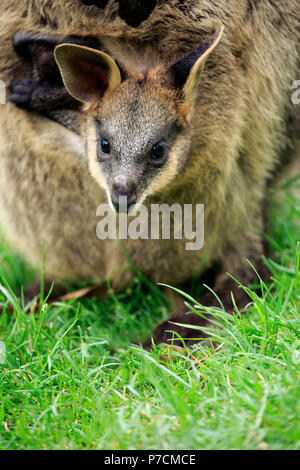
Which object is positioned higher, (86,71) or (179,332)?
(86,71)

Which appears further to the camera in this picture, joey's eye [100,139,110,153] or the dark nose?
joey's eye [100,139,110,153]

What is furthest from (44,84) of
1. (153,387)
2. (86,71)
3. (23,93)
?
(153,387)

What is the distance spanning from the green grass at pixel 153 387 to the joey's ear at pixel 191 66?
971mm

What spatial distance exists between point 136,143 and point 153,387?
1.01 m

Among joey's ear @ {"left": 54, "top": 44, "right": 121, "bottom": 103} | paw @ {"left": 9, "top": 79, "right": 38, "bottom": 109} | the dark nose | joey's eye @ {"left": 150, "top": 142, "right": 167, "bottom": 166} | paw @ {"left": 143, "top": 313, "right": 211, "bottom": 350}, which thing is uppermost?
joey's ear @ {"left": 54, "top": 44, "right": 121, "bottom": 103}

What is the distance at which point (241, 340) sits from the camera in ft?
8.68

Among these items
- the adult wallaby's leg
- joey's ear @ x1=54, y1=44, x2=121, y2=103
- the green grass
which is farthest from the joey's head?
the green grass

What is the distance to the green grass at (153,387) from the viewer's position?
A: 2.12 metres

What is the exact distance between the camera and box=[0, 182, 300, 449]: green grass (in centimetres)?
212

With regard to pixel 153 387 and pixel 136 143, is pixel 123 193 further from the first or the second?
pixel 153 387

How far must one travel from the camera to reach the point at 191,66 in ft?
8.73

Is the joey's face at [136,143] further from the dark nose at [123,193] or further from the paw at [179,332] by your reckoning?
the paw at [179,332]

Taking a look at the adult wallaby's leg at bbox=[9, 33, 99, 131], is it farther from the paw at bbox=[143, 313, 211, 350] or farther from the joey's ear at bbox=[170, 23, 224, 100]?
the paw at bbox=[143, 313, 211, 350]

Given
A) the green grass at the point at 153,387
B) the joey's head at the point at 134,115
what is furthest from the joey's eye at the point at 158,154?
the green grass at the point at 153,387
